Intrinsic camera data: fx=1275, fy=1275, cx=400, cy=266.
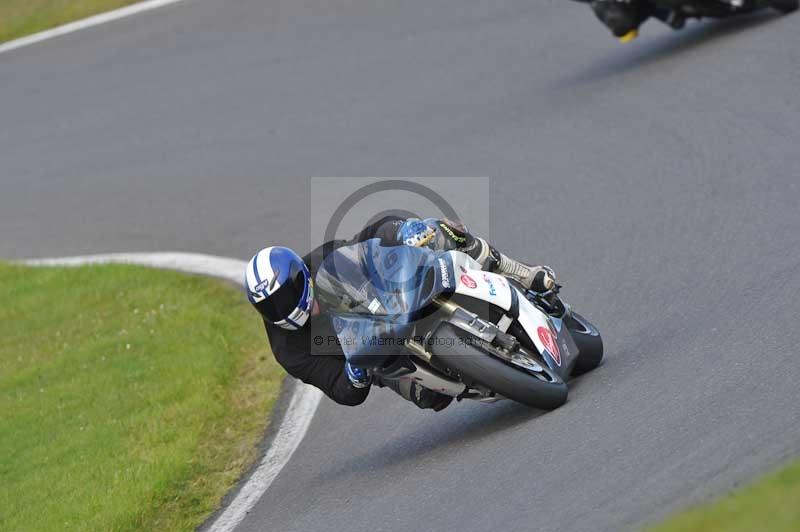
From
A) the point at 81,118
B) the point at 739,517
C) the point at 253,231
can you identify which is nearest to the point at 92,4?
the point at 81,118

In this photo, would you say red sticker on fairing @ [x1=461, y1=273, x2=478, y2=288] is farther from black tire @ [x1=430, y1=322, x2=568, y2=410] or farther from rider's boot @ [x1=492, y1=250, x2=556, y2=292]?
rider's boot @ [x1=492, y1=250, x2=556, y2=292]

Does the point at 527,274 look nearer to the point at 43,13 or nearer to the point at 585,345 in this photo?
the point at 585,345

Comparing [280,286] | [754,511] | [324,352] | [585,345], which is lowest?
[585,345]

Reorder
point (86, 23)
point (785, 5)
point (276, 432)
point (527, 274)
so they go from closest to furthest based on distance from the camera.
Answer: point (527, 274) < point (276, 432) < point (785, 5) < point (86, 23)

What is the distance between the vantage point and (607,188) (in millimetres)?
10320

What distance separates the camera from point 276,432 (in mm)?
8062

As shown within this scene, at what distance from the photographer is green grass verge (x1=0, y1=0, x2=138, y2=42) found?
Answer: 18188mm

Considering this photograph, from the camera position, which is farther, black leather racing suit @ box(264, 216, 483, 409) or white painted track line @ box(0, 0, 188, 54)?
white painted track line @ box(0, 0, 188, 54)

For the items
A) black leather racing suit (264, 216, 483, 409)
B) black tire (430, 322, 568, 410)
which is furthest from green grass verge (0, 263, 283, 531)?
black tire (430, 322, 568, 410)

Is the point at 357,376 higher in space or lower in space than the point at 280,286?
lower

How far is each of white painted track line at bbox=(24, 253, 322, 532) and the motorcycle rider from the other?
0.84 meters

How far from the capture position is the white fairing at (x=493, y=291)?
644cm

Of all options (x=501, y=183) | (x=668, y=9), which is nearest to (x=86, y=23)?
(x=668, y=9)

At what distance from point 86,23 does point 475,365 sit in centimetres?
1314
